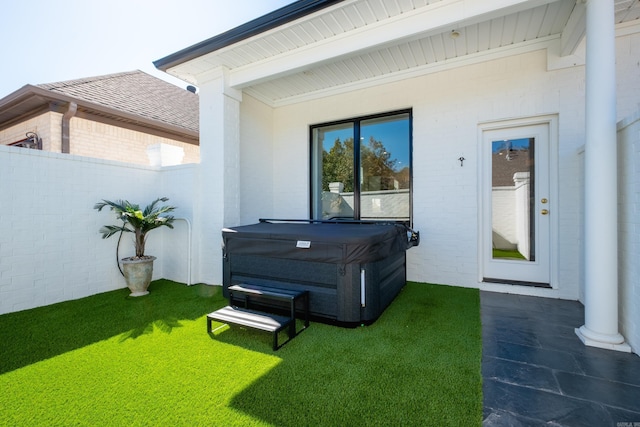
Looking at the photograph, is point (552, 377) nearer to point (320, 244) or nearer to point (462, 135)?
point (320, 244)

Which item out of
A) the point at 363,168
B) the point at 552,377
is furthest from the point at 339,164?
the point at 552,377

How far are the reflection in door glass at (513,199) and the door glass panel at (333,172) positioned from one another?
2.13 m

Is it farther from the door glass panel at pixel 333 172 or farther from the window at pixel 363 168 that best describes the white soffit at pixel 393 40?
the door glass panel at pixel 333 172

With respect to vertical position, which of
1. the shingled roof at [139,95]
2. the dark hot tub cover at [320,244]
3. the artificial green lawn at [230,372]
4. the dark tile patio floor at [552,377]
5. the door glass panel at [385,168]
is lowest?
the dark tile patio floor at [552,377]

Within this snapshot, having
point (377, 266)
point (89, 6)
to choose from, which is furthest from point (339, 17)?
point (89, 6)

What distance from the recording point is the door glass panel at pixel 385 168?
175 inches

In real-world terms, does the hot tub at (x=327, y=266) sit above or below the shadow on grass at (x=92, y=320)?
above

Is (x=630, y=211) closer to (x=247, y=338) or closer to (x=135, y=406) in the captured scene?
(x=247, y=338)

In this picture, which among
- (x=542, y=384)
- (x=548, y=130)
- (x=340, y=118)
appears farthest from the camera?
(x=340, y=118)

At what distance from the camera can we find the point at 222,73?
4090 millimetres

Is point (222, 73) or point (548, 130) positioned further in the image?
point (222, 73)

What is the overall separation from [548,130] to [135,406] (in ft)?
16.0

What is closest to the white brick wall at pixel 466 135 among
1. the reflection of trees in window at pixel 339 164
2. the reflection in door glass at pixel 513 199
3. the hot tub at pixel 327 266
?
the reflection in door glass at pixel 513 199

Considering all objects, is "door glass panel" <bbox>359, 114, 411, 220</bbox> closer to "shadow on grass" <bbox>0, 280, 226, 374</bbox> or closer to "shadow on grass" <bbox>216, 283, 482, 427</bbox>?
"shadow on grass" <bbox>216, 283, 482, 427</bbox>
